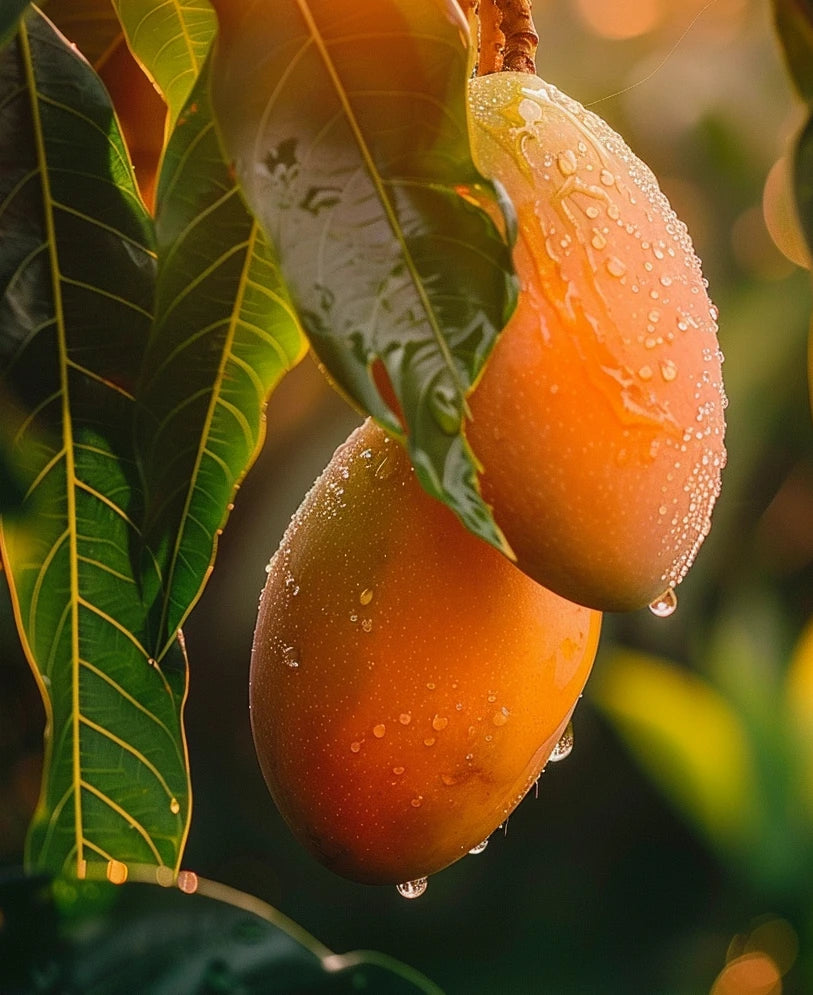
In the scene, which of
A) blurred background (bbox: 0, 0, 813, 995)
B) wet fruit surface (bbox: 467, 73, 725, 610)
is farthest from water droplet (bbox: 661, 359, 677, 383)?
blurred background (bbox: 0, 0, 813, 995)

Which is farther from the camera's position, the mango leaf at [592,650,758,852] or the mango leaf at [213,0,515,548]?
the mango leaf at [592,650,758,852]

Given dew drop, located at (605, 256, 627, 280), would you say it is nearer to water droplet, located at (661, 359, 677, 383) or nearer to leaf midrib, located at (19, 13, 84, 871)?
water droplet, located at (661, 359, 677, 383)

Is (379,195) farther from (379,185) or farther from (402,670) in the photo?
(402,670)

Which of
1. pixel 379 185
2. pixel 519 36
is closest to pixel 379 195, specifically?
pixel 379 185

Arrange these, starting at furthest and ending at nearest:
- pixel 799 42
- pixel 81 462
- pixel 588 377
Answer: pixel 81 462
pixel 588 377
pixel 799 42

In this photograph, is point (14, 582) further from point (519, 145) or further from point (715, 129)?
point (715, 129)
